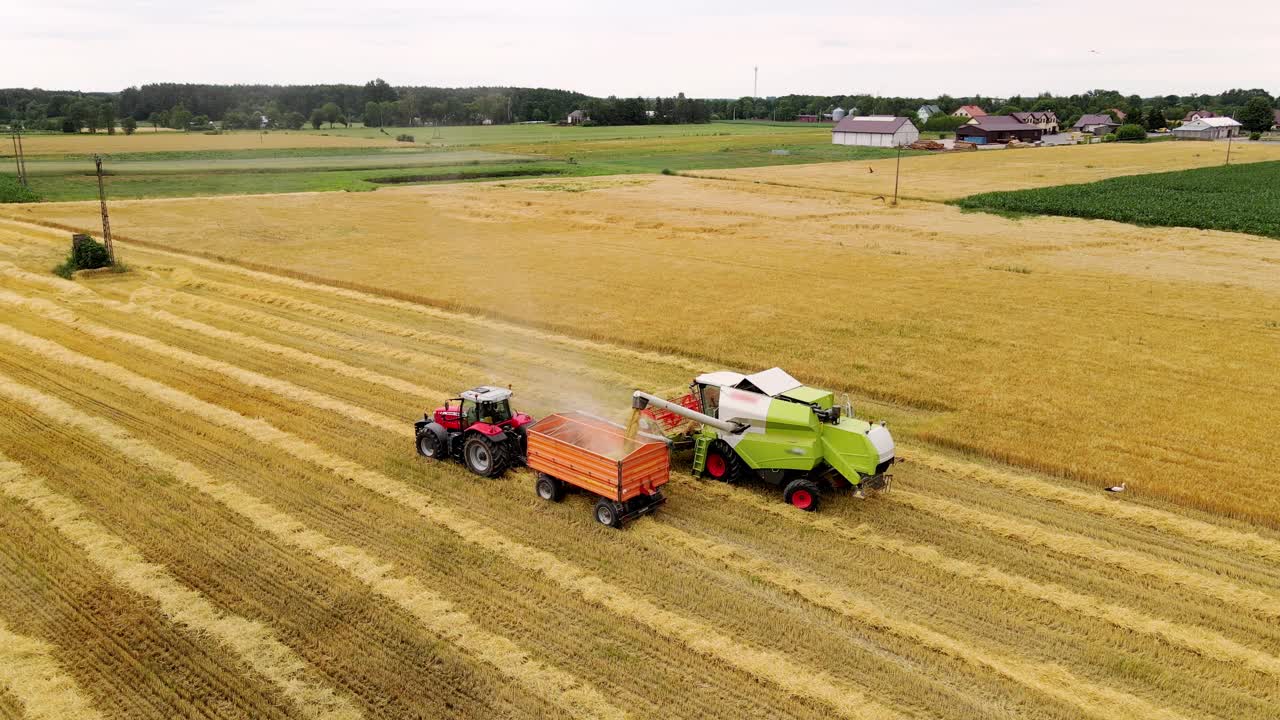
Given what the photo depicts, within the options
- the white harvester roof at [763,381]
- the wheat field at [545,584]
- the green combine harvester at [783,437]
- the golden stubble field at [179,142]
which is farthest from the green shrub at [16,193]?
the white harvester roof at [763,381]

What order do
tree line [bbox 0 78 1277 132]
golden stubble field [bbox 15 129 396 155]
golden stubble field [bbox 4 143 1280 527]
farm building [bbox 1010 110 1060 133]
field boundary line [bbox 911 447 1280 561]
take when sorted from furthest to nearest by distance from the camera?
farm building [bbox 1010 110 1060 133], golden stubble field [bbox 15 129 396 155], tree line [bbox 0 78 1277 132], golden stubble field [bbox 4 143 1280 527], field boundary line [bbox 911 447 1280 561]

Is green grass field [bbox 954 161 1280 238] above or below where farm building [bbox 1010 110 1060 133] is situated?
below

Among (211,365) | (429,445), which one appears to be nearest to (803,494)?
(429,445)

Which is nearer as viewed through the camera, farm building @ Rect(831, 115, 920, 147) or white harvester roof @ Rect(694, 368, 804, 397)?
white harvester roof @ Rect(694, 368, 804, 397)

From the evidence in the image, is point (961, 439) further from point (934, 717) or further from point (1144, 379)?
point (934, 717)

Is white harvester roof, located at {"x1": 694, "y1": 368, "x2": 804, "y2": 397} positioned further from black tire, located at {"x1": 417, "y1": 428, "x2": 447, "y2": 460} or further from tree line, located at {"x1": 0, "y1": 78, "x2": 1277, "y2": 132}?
tree line, located at {"x1": 0, "y1": 78, "x2": 1277, "y2": 132}

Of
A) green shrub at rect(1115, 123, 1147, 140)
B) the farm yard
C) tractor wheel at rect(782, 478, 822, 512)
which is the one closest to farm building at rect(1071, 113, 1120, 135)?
green shrub at rect(1115, 123, 1147, 140)

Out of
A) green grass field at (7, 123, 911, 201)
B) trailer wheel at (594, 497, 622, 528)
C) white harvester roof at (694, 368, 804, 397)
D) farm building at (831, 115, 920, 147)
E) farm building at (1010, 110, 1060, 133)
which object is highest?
farm building at (1010, 110, 1060, 133)

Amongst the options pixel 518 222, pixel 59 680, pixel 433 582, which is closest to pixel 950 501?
pixel 433 582
